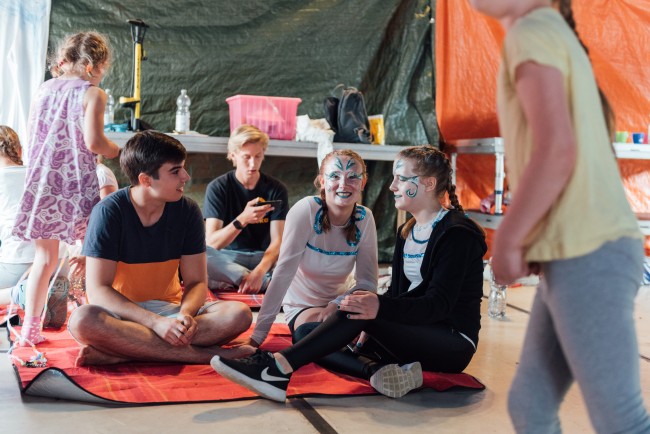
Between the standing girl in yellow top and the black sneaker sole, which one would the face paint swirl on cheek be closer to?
the black sneaker sole

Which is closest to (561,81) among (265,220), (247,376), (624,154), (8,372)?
(247,376)

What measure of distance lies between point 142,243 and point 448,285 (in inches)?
47.2

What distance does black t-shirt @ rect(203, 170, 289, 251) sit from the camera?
435 centimetres

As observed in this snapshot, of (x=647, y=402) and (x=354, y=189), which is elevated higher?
(x=354, y=189)

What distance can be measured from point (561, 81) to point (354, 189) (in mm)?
1872

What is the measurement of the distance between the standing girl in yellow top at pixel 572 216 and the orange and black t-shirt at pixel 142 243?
190 centimetres

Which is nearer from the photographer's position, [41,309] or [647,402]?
[647,402]

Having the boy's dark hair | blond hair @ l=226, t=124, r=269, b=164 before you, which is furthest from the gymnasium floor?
blond hair @ l=226, t=124, r=269, b=164

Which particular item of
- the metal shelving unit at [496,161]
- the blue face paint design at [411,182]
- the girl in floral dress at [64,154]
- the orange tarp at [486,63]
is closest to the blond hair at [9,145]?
the girl in floral dress at [64,154]

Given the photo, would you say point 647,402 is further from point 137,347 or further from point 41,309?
point 41,309

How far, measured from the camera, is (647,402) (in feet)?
8.85

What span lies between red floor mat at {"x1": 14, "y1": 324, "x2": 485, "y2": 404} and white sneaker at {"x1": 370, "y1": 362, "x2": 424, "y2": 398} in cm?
6

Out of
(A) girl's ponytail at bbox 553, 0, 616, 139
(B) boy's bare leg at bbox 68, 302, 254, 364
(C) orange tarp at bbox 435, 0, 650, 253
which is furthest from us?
(C) orange tarp at bbox 435, 0, 650, 253

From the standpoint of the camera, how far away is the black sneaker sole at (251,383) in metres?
2.39
